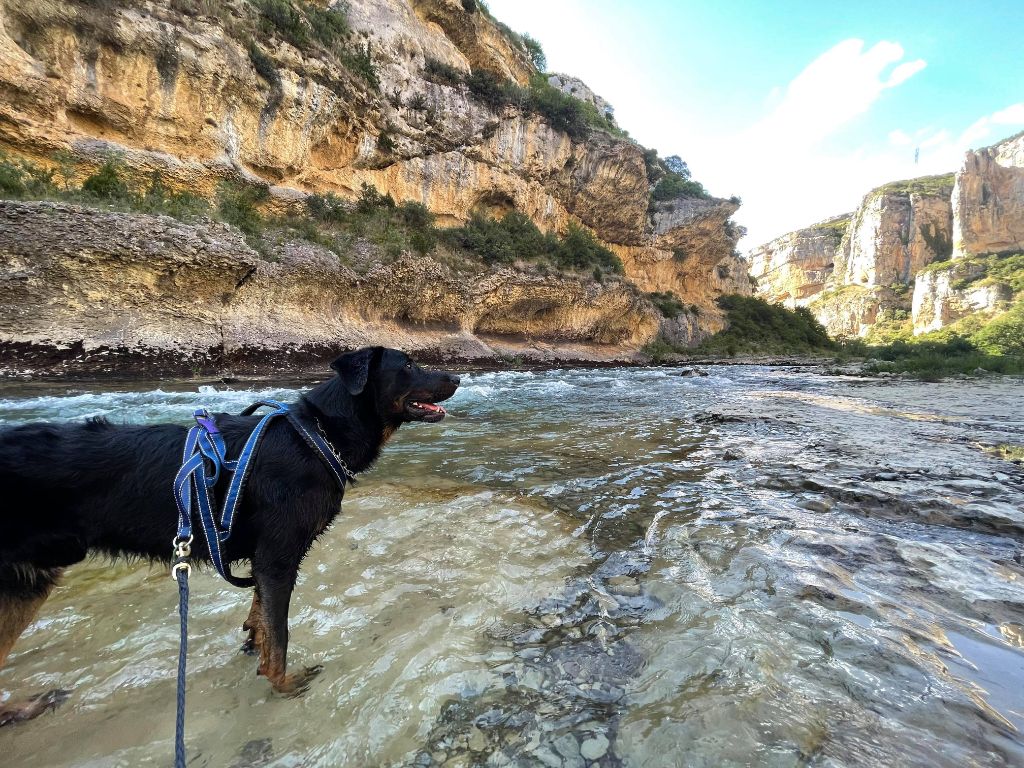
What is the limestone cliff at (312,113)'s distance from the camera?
44.1ft

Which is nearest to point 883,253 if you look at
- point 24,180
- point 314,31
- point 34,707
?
point 314,31

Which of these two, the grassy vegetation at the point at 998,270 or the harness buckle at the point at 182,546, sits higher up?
the grassy vegetation at the point at 998,270

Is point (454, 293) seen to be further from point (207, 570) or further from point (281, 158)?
point (207, 570)

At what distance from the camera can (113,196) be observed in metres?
13.1

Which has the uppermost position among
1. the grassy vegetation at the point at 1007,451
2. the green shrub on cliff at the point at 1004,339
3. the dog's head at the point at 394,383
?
the green shrub on cliff at the point at 1004,339

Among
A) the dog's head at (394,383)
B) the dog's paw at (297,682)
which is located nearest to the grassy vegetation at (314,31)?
the dog's head at (394,383)

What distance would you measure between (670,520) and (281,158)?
2220 centimetres

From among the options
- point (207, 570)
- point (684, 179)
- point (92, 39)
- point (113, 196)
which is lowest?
point (207, 570)

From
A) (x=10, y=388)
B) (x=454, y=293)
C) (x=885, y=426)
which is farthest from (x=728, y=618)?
(x=454, y=293)

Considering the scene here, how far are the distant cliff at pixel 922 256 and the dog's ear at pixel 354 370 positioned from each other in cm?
7212

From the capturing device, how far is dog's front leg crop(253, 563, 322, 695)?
164 centimetres

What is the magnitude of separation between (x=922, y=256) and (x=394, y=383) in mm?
113054

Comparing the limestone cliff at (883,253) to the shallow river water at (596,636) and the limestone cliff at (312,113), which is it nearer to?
the limestone cliff at (312,113)

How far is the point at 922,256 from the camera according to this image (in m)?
79.2
